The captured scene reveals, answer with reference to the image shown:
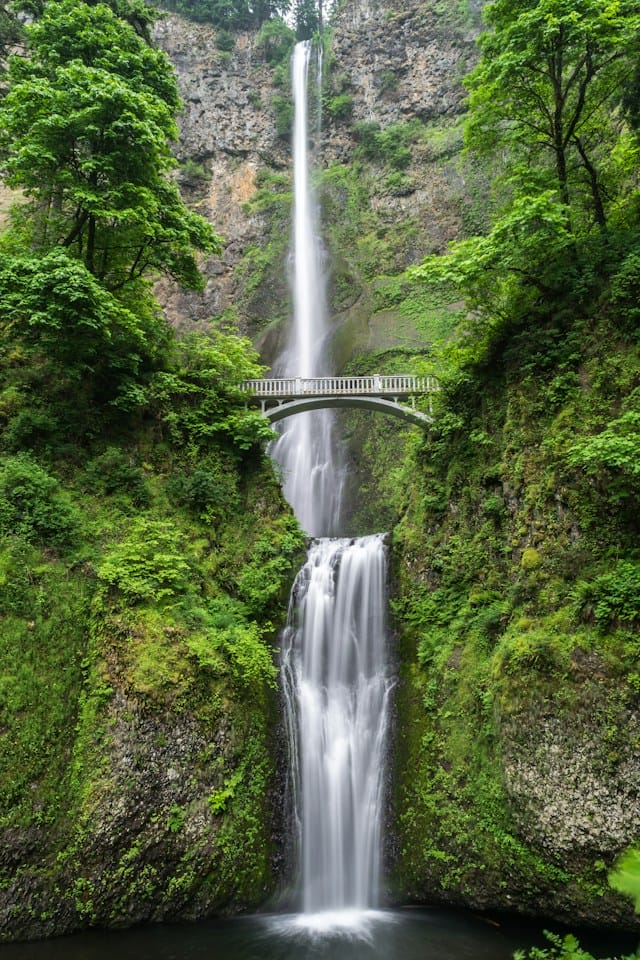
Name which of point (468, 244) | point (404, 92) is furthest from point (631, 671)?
point (404, 92)

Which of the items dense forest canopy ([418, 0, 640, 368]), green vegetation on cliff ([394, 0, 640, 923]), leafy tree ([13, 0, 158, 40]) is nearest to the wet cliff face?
leafy tree ([13, 0, 158, 40])

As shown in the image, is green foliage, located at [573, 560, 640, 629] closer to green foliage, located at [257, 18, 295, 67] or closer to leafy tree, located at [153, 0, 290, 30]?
green foliage, located at [257, 18, 295, 67]

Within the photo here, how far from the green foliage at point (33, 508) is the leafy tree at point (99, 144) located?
4678mm

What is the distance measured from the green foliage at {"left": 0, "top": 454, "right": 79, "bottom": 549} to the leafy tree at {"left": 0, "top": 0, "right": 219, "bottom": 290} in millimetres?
4678

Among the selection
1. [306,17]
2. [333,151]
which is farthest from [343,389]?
[306,17]

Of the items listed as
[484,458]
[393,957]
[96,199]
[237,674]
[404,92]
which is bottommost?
[393,957]

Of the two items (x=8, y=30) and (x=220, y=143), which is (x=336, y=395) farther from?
(x=220, y=143)

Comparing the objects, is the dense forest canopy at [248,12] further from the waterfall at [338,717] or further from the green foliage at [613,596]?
the green foliage at [613,596]

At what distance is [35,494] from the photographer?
919cm

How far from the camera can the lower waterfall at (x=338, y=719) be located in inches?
344

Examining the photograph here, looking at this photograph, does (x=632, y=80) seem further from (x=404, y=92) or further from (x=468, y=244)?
(x=404, y=92)

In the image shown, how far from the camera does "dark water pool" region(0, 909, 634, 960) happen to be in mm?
6523

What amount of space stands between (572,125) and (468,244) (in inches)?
117

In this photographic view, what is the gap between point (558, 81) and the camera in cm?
967
